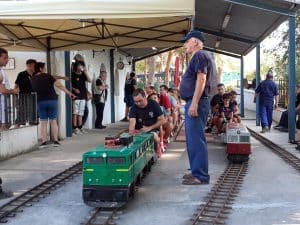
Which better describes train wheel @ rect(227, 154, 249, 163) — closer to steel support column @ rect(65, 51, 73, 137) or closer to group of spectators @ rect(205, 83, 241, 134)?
group of spectators @ rect(205, 83, 241, 134)

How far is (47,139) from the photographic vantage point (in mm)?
12203

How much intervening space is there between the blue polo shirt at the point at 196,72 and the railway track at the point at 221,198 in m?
1.28

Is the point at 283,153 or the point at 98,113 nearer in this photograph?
the point at 283,153

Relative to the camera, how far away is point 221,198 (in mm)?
6465

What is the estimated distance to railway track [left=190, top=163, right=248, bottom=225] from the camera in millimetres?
5551

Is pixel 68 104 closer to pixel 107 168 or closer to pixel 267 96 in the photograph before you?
pixel 267 96

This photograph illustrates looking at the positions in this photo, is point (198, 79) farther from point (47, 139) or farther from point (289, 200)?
point (47, 139)

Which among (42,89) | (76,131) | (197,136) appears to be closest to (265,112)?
(76,131)

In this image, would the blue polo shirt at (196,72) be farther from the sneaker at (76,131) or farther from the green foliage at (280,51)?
the green foliage at (280,51)

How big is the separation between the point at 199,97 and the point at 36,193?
2.47m

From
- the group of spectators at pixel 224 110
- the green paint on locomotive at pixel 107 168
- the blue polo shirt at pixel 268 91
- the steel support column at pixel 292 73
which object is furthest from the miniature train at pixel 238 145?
the blue polo shirt at pixel 268 91

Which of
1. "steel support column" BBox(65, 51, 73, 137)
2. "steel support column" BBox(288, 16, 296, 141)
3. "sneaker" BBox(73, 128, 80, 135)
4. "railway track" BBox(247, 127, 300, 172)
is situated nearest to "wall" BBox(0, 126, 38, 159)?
"steel support column" BBox(65, 51, 73, 137)

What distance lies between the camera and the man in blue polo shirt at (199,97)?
6930mm

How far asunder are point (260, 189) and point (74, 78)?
27.8ft
